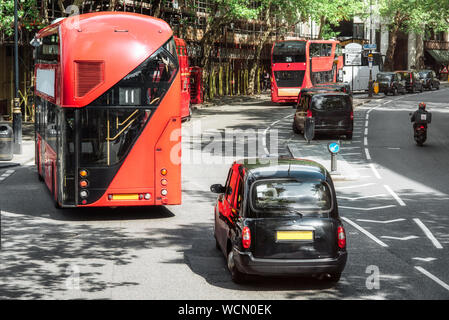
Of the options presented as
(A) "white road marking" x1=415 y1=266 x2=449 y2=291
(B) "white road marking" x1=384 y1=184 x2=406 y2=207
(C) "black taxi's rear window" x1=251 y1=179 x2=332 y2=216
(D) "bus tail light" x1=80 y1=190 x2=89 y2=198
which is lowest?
(A) "white road marking" x1=415 y1=266 x2=449 y2=291

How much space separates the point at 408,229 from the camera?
47.9 ft

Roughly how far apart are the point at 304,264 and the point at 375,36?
82.3 m

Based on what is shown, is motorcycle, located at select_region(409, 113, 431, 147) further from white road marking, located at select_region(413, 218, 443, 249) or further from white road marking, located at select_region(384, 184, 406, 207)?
white road marking, located at select_region(413, 218, 443, 249)

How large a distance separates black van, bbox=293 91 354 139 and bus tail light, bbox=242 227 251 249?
19.1 meters

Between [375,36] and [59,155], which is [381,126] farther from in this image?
[375,36]

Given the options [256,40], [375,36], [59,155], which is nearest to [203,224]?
[59,155]

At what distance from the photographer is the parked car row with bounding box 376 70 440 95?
194 ft

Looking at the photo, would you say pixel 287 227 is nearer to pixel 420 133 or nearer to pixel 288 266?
pixel 288 266

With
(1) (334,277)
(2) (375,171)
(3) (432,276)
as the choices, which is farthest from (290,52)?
(1) (334,277)

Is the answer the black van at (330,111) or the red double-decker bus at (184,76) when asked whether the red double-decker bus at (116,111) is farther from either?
the red double-decker bus at (184,76)

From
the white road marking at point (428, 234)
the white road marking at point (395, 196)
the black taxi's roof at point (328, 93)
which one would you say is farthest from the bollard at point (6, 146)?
the white road marking at point (428, 234)

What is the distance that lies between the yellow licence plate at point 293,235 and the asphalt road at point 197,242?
2.27 ft

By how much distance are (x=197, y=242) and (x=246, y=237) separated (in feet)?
11.5

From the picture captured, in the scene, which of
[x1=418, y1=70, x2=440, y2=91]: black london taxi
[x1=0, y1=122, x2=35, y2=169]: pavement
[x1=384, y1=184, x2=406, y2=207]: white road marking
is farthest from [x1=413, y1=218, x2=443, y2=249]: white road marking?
[x1=418, y1=70, x2=440, y2=91]: black london taxi
